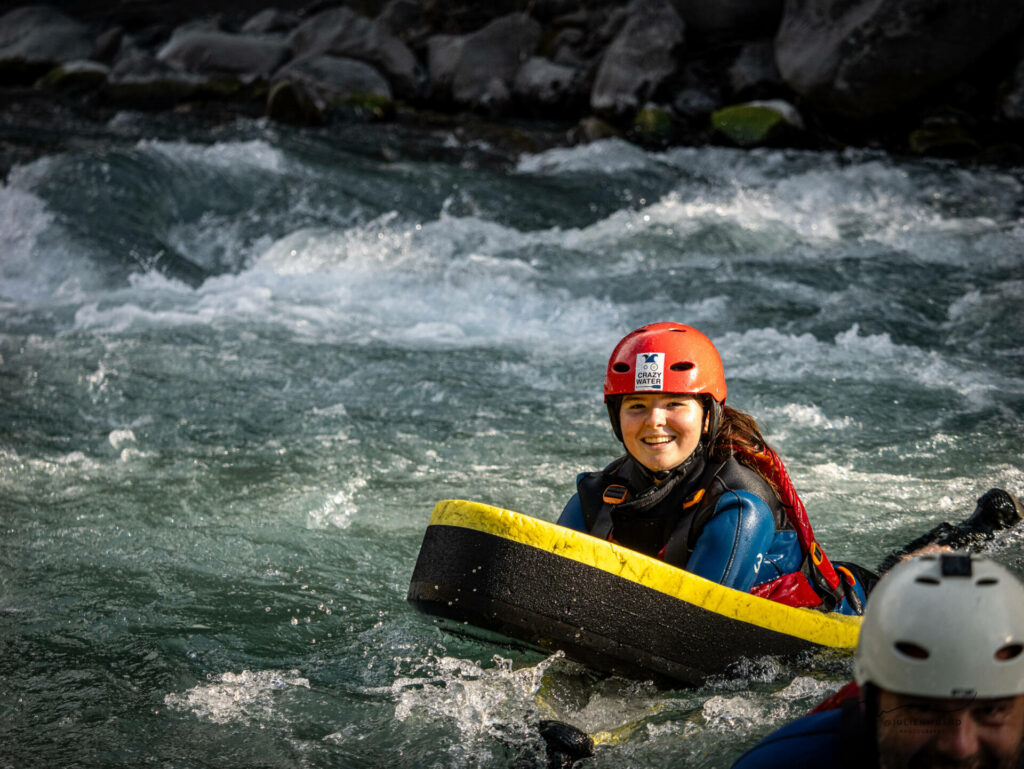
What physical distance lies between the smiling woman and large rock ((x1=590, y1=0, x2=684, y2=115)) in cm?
1177

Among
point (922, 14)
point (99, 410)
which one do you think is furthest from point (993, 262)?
point (99, 410)

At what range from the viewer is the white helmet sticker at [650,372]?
2934mm

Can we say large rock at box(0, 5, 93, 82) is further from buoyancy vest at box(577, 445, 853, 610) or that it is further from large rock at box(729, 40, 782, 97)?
buoyancy vest at box(577, 445, 853, 610)

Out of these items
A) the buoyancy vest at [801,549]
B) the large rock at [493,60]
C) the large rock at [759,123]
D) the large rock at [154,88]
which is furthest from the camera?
the large rock at [154,88]

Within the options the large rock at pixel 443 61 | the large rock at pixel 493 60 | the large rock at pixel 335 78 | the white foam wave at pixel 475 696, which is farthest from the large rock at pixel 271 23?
the white foam wave at pixel 475 696

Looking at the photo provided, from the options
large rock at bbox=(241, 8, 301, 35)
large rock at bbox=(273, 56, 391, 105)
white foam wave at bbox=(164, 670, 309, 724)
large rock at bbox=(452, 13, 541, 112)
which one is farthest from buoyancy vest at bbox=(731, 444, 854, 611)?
large rock at bbox=(241, 8, 301, 35)

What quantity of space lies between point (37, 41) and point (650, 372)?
21.3 m

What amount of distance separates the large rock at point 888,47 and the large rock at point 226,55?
32.0ft

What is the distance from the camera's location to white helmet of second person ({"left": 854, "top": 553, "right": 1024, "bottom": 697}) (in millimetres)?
1428

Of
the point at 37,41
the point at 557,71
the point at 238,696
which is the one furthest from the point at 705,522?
the point at 37,41

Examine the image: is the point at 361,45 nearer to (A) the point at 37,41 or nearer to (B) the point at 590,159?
(B) the point at 590,159

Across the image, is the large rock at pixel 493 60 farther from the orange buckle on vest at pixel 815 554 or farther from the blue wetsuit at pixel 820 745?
the blue wetsuit at pixel 820 745

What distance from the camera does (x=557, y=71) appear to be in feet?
51.4

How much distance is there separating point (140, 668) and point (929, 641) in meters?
2.51
